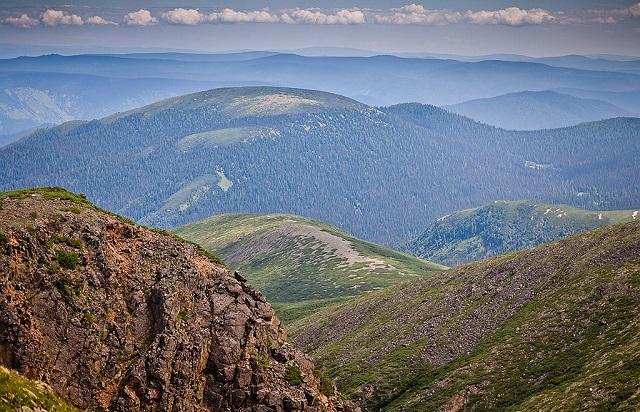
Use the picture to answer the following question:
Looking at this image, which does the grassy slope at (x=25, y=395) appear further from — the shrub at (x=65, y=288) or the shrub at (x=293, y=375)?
the shrub at (x=293, y=375)

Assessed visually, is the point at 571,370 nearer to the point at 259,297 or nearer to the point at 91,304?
the point at 259,297

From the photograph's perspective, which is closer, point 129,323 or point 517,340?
point 129,323

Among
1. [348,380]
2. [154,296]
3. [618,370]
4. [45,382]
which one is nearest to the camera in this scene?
[45,382]

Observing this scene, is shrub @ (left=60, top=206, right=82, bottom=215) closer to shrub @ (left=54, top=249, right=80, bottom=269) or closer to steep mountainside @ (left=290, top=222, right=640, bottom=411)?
shrub @ (left=54, top=249, right=80, bottom=269)

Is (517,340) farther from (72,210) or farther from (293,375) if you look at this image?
(72,210)

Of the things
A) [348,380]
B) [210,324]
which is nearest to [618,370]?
[348,380]

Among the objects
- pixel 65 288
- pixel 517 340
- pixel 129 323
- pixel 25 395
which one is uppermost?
pixel 65 288

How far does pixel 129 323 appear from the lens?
59.6 meters

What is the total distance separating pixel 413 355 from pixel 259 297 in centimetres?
9683

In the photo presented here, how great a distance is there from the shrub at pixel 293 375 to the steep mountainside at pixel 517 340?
6031 cm

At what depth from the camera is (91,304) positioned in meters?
57.8

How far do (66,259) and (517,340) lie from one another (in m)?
111

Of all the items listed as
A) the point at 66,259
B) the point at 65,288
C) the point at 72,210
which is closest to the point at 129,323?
the point at 65,288

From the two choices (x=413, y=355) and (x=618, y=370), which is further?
(x=413, y=355)
